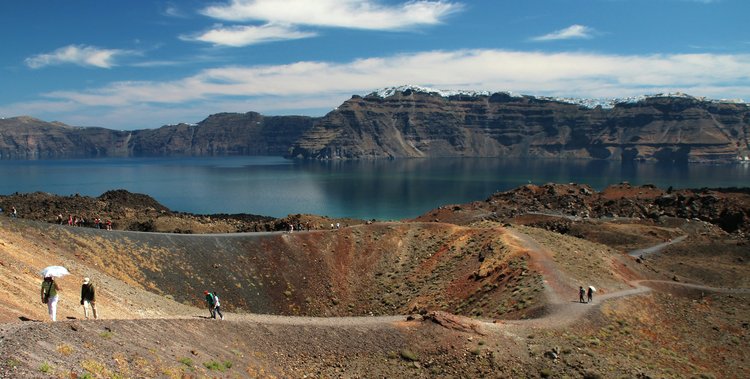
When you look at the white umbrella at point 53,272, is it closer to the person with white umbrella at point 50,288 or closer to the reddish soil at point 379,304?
the person with white umbrella at point 50,288

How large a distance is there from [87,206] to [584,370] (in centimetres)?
8336

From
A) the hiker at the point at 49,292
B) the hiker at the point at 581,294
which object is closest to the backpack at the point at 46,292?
the hiker at the point at 49,292

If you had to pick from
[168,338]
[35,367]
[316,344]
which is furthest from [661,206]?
[35,367]

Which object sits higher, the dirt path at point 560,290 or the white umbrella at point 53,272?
the white umbrella at point 53,272

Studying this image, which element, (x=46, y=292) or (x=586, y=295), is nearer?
(x=46, y=292)

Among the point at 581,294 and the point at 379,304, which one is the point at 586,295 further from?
the point at 379,304

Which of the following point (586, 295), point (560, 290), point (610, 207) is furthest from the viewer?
point (610, 207)

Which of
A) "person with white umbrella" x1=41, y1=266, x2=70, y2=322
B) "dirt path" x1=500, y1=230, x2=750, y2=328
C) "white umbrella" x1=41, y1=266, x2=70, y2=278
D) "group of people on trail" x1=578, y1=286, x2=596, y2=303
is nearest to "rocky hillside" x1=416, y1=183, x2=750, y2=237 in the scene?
"dirt path" x1=500, y1=230, x2=750, y2=328

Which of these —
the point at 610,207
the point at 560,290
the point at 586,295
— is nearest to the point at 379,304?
the point at 560,290

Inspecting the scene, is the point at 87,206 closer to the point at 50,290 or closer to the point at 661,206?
the point at 50,290

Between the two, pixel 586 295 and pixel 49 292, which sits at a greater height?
pixel 49 292

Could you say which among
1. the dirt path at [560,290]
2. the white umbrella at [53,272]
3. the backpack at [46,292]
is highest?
the white umbrella at [53,272]

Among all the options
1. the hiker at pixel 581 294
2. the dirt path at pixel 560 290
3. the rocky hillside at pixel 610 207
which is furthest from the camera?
the rocky hillside at pixel 610 207

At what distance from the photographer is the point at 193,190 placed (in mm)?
190875
